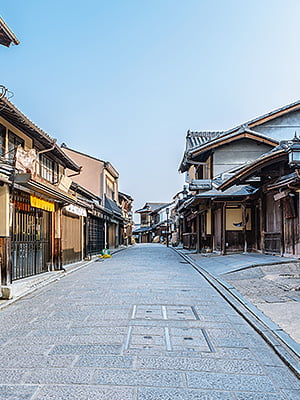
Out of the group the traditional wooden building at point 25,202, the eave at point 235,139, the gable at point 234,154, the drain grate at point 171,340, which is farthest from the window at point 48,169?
the drain grate at point 171,340

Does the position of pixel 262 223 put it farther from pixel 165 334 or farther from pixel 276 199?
pixel 165 334

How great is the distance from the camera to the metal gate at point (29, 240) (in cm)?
1198

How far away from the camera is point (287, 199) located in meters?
15.3

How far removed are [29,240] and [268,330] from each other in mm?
9045

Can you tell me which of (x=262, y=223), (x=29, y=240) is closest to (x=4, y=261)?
(x=29, y=240)

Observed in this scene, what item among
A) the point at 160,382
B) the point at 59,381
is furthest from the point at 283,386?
the point at 59,381

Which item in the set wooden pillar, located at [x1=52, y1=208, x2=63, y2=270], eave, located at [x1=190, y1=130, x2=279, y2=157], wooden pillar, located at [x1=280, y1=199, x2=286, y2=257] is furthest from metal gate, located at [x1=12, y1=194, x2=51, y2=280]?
eave, located at [x1=190, y1=130, x2=279, y2=157]

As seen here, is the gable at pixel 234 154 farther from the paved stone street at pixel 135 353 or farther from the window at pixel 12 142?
the paved stone street at pixel 135 353

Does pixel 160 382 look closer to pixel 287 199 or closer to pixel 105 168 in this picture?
pixel 287 199

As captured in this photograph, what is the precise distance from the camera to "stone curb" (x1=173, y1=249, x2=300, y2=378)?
5251 mm

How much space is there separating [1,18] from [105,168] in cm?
2719

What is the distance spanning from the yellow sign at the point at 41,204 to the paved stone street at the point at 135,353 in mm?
3820

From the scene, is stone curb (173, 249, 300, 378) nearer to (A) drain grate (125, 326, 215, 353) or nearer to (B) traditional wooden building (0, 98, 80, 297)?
(A) drain grate (125, 326, 215, 353)

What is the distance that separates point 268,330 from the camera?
21.6 feet
